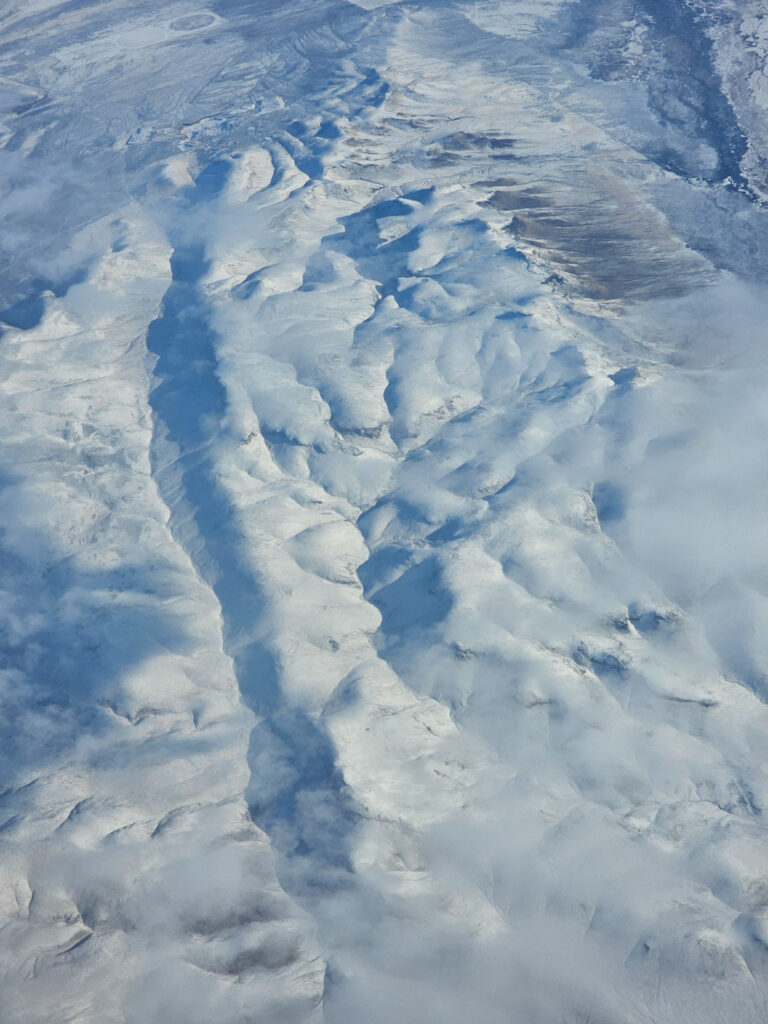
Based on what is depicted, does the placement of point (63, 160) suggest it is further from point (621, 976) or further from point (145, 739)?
point (621, 976)

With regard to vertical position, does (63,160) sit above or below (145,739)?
above

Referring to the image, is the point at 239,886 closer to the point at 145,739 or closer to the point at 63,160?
the point at 145,739

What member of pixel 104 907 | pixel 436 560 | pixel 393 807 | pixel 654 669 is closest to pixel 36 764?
pixel 104 907

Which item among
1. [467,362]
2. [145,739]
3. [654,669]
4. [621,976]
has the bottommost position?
[621,976]

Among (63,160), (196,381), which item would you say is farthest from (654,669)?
(63,160)

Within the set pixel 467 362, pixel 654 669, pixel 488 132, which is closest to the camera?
pixel 654 669

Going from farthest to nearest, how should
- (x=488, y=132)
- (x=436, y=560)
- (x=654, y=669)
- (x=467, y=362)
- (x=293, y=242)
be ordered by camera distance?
(x=488, y=132), (x=293, y=242), (x=467, y=362), (x=436, y=560), (x=654, y=669)

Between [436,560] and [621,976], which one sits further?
[436,560]
